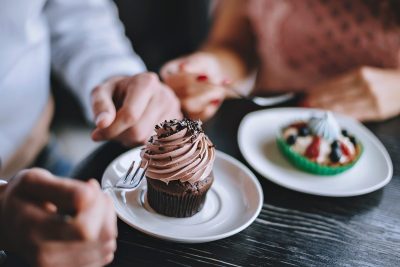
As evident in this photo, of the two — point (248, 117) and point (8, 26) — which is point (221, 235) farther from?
point (8, 26)

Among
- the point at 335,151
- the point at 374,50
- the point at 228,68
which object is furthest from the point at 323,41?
the point at 335,151

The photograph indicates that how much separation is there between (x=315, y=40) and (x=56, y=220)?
127cm

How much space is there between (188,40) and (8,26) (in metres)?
1.56

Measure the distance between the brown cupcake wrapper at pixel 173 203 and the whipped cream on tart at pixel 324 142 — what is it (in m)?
0.32

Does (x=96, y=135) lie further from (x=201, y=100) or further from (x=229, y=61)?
(x=229, y=61)

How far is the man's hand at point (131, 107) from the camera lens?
3.12 ft

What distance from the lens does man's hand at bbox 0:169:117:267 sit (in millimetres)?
586

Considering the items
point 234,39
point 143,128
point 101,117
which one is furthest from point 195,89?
point 234,39

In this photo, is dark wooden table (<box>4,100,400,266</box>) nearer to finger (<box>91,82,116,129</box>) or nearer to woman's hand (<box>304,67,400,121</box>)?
finger (<box>91,82,116,129</box>)

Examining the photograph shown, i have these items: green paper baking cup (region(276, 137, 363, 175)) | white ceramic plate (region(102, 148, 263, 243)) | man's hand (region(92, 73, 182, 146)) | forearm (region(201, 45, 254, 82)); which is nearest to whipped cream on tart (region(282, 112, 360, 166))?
green paper baking cup (region(276, 137, 363, 175))

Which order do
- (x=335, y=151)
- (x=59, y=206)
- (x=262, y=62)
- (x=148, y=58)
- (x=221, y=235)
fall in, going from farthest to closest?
(x=148, y=58) → (x=262, y=62) → (x=335, y=151) → (x=221, y=235) → (x=59, y=206)

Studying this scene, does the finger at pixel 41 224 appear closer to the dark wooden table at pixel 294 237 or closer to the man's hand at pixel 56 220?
the man's hand at pixel 56 220

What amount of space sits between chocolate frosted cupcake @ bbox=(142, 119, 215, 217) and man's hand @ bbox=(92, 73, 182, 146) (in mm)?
92

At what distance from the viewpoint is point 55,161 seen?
1.35 metres
